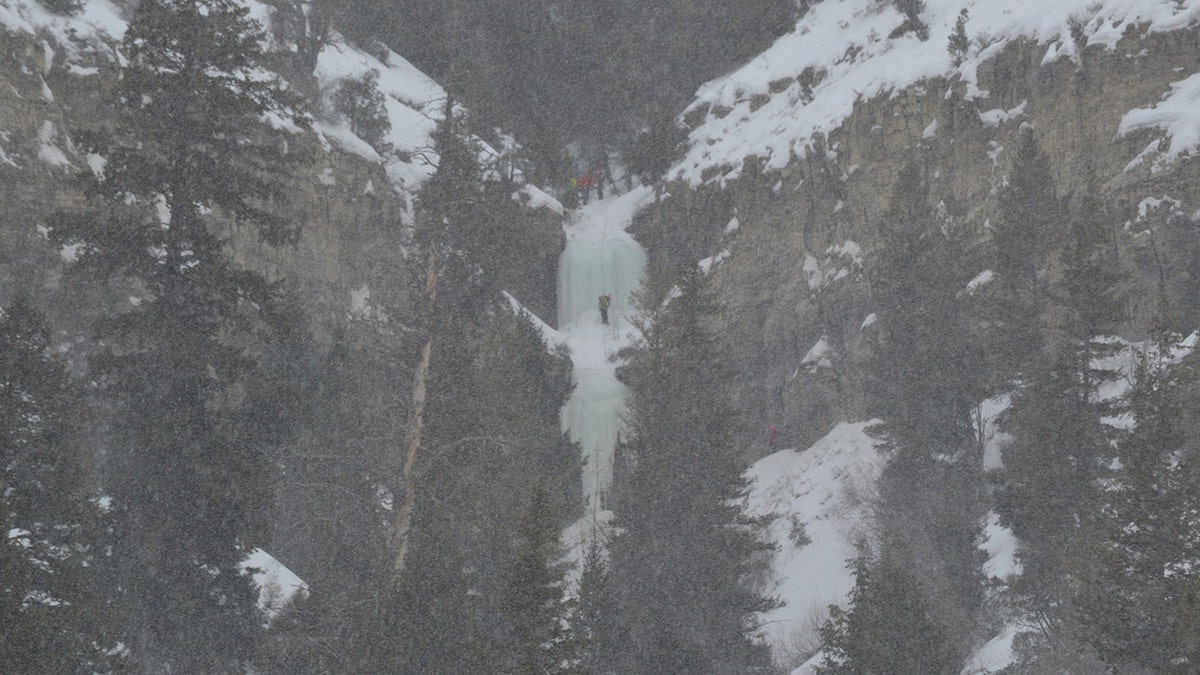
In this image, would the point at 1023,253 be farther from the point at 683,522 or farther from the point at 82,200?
the point at 82,200

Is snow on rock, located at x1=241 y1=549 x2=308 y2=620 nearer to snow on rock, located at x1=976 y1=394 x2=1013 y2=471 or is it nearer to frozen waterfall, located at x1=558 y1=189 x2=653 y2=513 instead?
snow on rock, located at x1=976 y1=394 x2=1013 y2=471

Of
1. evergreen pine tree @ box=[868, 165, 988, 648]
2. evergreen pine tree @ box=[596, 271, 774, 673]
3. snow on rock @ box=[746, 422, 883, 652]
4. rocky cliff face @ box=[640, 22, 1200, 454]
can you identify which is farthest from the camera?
rocky cliff face @ box=[640, 22, 1200, 454]

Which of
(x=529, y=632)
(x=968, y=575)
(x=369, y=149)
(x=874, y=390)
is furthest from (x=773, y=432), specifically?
(x=529, y=632)

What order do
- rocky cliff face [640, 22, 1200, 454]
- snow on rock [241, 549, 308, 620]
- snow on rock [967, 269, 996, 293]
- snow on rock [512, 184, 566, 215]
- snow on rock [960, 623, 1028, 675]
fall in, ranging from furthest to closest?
snow on rock [512, 184, 566, 215]
snow on rock [967, 269, 996, 293]
rocky cliff face [640, 22, 1200, 454]
snow on rock [960, 623, 1028, 675]
snow on rock [241, 549, 308, 620]

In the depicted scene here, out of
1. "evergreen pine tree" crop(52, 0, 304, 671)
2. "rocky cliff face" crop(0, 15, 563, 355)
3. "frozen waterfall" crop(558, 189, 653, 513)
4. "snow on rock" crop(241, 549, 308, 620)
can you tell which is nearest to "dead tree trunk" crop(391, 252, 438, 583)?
"evergreen pine tree" crop(52, 0, 304, 671)

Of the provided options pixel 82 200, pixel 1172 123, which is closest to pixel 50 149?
pixel 82 200

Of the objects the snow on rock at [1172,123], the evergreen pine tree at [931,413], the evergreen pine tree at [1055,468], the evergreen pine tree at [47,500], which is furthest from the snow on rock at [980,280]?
the evergreen pine tree at [47,500]

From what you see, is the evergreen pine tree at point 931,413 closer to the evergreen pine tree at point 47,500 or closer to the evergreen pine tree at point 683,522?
the evergreen pine tree at point 683,522
